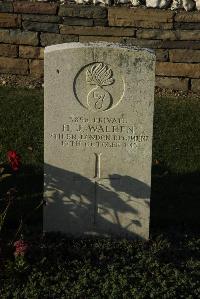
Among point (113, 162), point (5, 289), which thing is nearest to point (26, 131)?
point (113, 162)

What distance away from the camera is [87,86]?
448cm

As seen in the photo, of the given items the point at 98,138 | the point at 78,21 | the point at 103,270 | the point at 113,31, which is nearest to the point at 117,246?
the point at 103,270

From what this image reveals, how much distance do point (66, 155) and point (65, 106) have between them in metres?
0.38

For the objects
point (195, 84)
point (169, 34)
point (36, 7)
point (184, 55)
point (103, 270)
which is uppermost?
point (36, 7)

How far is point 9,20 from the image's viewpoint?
8.38m

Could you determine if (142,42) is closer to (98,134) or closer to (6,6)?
(6,6)

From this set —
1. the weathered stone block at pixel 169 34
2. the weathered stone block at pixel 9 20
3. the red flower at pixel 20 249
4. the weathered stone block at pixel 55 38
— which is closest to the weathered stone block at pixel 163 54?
the weathered stone block at pixel 169 34

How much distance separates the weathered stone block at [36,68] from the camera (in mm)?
8477

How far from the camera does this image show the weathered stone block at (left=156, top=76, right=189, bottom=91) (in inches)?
327

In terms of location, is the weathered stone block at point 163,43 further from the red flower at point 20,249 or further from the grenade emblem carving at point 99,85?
the red flower at point 20,249

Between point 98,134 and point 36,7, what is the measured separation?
4.14m

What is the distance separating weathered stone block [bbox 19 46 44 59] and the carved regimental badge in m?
4.06

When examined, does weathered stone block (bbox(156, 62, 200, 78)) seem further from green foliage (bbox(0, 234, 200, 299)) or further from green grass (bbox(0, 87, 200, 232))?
green foliage (bbox(0, 234, 200, 299))

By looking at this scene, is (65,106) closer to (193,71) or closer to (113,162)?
(113,162)
